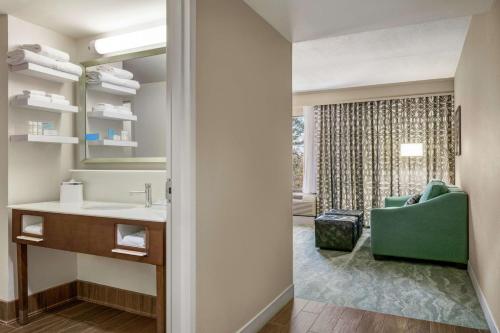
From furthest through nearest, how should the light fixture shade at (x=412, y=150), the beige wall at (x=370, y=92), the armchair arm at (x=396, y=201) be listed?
1. the beige wall at (x=370, y=92)
2. the light fixture shade at (x=412, y=150)
3. the armchair arm at (x=396, y=201)

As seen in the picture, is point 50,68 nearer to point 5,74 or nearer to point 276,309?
point 5,74

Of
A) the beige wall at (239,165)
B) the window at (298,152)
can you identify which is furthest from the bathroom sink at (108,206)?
the window at (298,152)

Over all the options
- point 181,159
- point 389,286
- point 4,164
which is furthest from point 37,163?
point 389,286

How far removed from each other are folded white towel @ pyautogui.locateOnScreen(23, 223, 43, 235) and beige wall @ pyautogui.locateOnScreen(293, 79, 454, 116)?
5.04m

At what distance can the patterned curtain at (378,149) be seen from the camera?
5.60m

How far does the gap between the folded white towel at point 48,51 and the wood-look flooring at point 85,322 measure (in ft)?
6.07

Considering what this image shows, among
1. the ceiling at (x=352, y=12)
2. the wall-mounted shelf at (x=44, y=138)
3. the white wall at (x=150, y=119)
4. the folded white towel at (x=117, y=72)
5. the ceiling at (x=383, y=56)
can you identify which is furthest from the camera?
the ceiling at (x=383, y=56)

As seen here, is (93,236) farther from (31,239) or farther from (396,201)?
(396,201)

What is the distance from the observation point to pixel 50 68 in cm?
259

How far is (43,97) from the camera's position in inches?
101

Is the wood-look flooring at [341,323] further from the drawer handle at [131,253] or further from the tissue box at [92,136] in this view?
the tissue box at [92,136]

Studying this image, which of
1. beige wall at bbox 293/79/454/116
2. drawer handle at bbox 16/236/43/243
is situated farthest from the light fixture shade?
drawer handle at bbox 16/236/43/243

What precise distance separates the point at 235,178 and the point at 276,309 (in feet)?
3.68

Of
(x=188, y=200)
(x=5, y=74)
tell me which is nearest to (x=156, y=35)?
(x=5, y=74)
